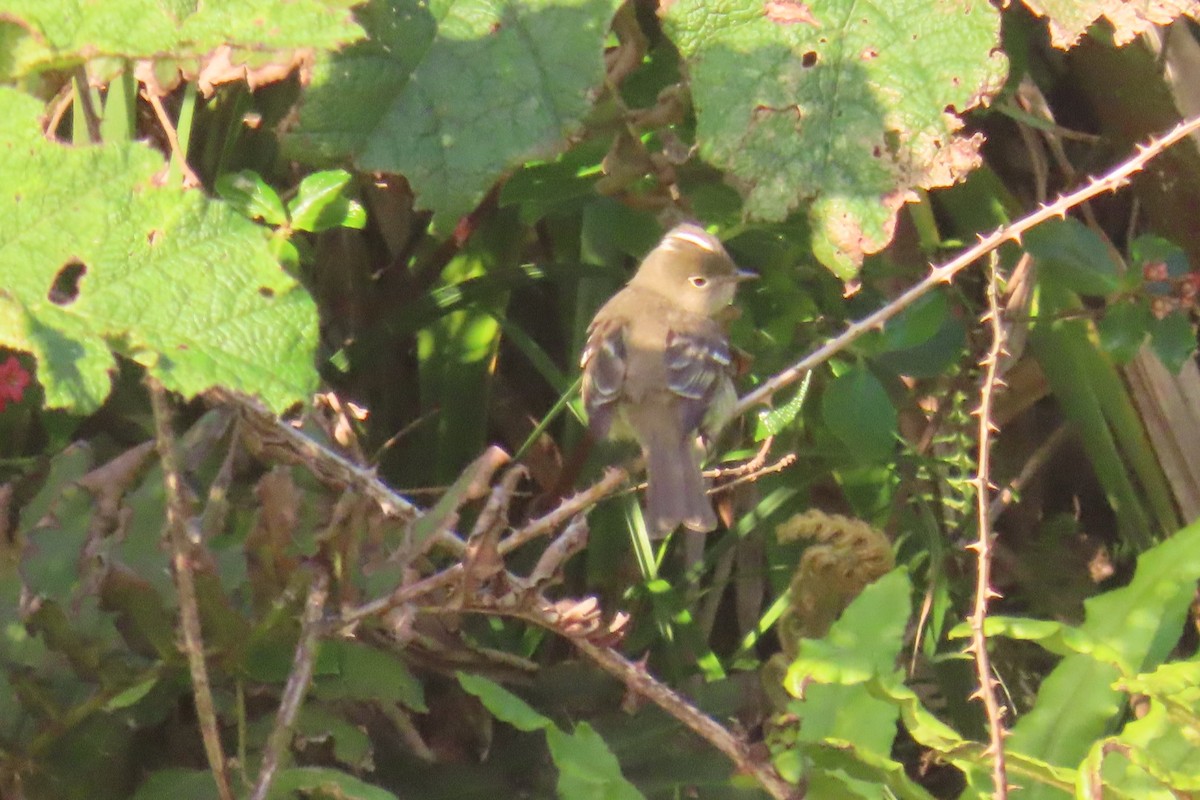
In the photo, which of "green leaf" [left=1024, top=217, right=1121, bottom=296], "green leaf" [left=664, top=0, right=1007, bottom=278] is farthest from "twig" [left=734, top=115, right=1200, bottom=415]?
"green leaf" [left=1024, top=217, right=1121, bottom=296]

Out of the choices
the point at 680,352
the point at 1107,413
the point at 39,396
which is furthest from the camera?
the point at 680,352

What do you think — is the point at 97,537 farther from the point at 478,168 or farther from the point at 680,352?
the point at 680,352

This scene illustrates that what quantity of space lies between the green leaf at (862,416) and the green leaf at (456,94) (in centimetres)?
81

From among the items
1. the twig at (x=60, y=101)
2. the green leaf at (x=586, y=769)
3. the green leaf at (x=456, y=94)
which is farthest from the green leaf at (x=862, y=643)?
the twig at (x=60, y=101)

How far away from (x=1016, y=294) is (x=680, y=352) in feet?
2.94

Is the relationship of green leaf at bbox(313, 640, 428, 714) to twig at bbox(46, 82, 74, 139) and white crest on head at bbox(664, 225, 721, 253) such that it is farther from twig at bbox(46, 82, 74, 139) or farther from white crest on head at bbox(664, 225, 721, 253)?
white crest on head at bbox(664, 225, 721, 253)

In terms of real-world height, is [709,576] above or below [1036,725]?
below

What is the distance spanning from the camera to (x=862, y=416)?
9.73 feet

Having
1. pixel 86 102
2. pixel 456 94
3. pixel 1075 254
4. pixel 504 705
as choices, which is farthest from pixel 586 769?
pixel 1075 254

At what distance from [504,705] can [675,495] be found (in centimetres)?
83

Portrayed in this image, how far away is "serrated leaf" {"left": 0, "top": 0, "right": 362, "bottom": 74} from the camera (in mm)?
1820

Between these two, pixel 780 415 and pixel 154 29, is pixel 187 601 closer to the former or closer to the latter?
pixel 154 29

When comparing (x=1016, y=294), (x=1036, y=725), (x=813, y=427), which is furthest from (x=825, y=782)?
(x=1016, y=294)

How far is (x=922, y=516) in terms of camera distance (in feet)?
11.4
